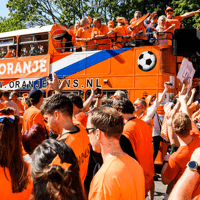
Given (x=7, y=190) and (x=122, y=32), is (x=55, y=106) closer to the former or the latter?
(x=7, y=190)

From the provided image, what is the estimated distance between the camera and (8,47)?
1213 centimetres

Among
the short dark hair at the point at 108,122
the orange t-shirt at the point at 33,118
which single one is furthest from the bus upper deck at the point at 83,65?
the short dark hair at the point at 108,122

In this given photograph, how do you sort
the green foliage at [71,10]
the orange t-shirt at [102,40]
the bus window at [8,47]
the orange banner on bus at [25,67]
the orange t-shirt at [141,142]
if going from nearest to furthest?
the orange t-shirt at [141,142]
the orange t-shirt at [102,40]
the orange banner on bus at [25,67]
the bus window at [8,47]
the green foliage at [71,10]

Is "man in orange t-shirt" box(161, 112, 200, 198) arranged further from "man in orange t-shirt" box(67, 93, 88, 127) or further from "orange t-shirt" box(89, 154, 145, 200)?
"man in orange t-shirt" box(67, 93, 88, 127)

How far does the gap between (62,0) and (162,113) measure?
17.1 meters

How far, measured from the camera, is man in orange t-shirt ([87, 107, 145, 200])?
5.98 ft

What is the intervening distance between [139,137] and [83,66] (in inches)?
265

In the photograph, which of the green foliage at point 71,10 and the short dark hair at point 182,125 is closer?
the short dark hair at point 182,125

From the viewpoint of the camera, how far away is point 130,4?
20.8 meters

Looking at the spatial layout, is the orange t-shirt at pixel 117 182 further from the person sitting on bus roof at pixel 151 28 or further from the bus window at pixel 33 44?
the bus window at pixel 33 44

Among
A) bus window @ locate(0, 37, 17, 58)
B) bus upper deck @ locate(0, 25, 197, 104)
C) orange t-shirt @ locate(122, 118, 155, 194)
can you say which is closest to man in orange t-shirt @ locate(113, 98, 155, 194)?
orange t-shirt @ locate(122, 118, 155, 194)

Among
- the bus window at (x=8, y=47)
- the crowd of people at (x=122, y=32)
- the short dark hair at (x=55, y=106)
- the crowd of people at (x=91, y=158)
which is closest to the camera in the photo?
the crowd of people at (x=91, y=158)

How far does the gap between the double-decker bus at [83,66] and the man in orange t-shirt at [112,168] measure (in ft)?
20.4

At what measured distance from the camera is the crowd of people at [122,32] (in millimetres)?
9250
